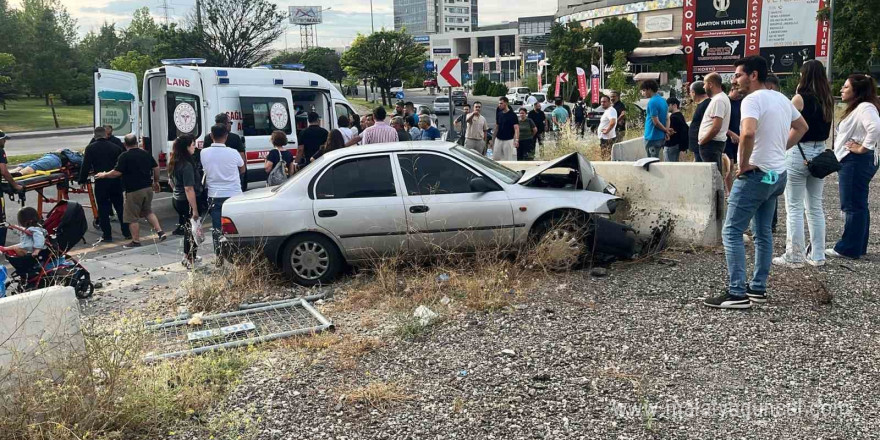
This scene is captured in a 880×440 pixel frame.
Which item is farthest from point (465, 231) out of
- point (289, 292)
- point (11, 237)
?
point (11, 237)

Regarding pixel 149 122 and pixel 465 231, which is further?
pixel 149 122

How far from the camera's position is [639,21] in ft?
230

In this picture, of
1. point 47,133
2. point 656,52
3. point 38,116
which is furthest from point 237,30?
point 656,52

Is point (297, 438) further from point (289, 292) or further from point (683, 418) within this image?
point (289, 292)

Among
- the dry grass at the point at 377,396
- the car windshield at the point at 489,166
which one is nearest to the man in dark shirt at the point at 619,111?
the car windshield at the point at 489,166

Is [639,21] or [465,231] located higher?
[639,21]

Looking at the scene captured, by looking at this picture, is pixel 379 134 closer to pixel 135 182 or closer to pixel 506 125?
pixel 135 182

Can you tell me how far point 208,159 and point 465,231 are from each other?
346 centimetres

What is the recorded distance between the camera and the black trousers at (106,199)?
10.3 metres

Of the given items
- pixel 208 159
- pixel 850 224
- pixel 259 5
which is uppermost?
pixel 259 5

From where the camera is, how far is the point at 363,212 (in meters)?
7.15

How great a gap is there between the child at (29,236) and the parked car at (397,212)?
69.5 inches

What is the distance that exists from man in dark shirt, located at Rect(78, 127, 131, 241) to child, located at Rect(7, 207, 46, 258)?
10.8 feet

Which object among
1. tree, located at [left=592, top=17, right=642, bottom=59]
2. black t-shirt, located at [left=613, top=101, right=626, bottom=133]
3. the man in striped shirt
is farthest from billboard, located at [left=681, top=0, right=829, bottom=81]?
the man in striped shirt
